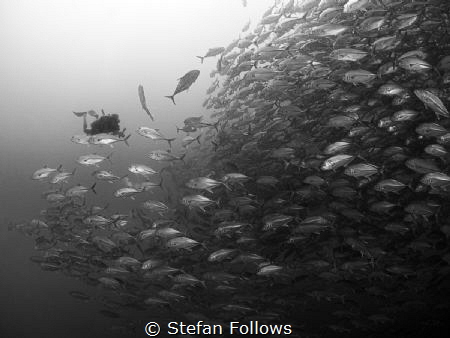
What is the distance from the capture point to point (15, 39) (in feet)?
43.9

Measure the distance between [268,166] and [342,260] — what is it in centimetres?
263

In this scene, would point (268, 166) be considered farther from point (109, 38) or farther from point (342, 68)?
point (109, 38)

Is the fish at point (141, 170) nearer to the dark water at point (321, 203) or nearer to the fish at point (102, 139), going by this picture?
the fish at point (102, 139)

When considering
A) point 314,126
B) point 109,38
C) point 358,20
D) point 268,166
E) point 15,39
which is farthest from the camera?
point 109,38

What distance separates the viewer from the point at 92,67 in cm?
1550

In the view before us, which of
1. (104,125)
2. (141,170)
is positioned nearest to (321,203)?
(141,170)

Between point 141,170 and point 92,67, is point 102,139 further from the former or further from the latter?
point 92,67

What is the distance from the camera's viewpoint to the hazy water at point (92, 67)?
44.8ft

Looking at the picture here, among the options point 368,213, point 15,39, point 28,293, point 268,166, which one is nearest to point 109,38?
point 15,39

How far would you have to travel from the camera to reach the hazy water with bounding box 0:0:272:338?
1366 centimetres

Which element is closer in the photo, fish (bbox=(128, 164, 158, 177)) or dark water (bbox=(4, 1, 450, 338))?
dark water (bbox=(4, 1, 450, 338))

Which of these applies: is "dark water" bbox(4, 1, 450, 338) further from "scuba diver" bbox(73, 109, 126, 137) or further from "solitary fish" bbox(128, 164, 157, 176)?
"scuba diver" bbox(73, 109, 126, 137)

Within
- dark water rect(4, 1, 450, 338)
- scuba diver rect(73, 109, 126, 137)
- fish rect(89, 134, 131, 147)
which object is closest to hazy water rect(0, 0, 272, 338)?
dark water rect(4, 1, 450, 338)

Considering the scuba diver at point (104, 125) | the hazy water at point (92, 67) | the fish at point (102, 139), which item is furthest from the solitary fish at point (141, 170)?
the hazy water at point (92, 67)
